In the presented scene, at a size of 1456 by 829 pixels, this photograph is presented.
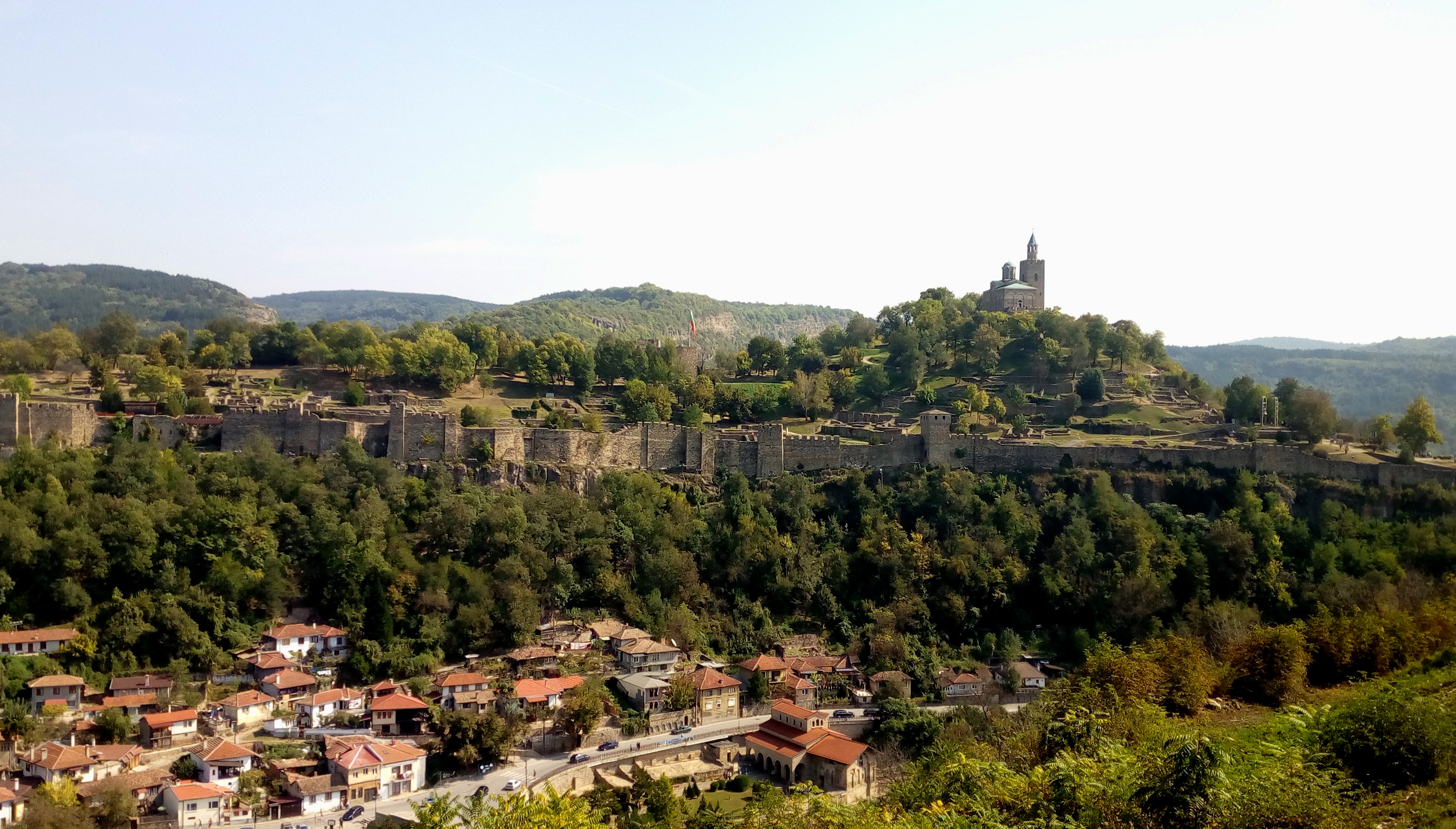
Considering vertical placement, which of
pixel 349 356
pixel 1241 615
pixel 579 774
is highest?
pixel 349 356

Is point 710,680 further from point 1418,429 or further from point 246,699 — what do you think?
point 1418,429

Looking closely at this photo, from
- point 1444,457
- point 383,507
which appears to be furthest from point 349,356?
point 1444,457

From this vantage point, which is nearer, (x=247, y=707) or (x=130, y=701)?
(x=130, y=701)

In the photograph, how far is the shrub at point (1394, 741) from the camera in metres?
10.8

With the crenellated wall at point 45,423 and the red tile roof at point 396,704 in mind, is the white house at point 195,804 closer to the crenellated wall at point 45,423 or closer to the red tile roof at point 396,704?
the red tile roof at point 396,704

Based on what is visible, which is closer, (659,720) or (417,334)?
(659,720)

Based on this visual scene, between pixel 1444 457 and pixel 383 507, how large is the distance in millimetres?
29681

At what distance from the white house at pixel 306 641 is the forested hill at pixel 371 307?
107 metres

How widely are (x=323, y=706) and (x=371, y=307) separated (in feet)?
451

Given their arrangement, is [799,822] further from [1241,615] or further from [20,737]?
[1241,615]

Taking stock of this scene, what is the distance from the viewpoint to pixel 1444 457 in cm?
3170

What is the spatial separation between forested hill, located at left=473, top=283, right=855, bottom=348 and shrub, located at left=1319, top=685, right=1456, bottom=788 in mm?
60490

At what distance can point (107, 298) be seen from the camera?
10081 cm

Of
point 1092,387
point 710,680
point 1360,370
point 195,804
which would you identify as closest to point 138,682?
point 195,804
